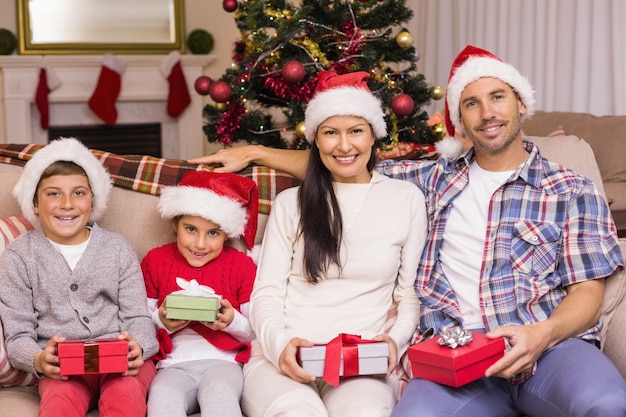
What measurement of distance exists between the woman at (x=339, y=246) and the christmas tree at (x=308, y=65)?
735 millimetres

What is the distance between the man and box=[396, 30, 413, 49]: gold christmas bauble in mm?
826

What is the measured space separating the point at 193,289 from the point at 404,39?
1.49 meters

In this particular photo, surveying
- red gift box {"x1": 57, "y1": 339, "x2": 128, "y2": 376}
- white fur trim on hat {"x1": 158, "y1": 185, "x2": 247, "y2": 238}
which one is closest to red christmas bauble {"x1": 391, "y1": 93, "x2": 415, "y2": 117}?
white fur trim on hat {"x1": 158, "y1": 185, "x2": 247, "y2": 238}

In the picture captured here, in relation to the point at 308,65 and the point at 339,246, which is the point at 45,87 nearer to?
the point at 308,65

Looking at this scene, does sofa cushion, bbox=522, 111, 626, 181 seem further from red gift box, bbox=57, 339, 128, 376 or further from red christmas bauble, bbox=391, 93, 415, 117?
red gift box, bbox=57, 339, 128, 376

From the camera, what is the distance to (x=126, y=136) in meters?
6.04

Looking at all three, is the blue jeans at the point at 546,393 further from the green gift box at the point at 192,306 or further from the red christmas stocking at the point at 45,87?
the red christmas stocking at the point at 45,87

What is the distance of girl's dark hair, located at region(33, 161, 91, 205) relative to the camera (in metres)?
2.12

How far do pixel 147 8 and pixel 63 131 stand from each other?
1.09 metres

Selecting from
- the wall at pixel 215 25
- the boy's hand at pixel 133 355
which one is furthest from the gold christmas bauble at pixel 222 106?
the wall at pixel 215 25

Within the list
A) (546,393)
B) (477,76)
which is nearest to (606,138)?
(477,76)

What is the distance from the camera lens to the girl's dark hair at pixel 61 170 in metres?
2.12

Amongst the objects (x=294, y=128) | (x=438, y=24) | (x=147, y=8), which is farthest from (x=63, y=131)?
(x=294, y=128)

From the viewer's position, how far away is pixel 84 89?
5.76 meters
